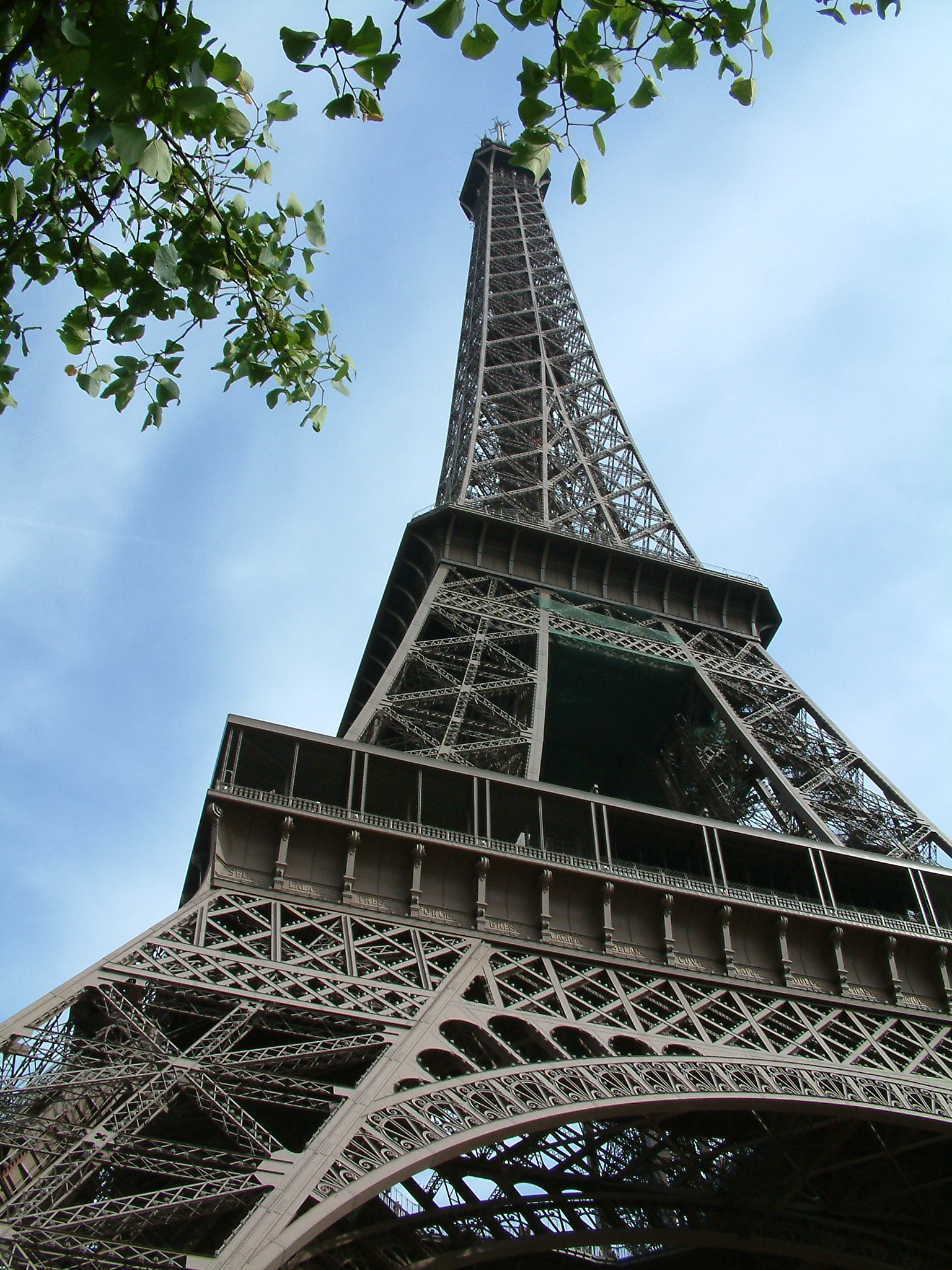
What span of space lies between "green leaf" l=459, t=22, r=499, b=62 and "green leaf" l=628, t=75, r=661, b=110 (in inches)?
43.4

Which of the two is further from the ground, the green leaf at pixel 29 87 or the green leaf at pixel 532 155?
the green leaf at pixel 29 87

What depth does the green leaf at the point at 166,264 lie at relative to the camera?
7941mm

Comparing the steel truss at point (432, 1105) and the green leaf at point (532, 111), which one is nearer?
the green leaf at point (532, 111)

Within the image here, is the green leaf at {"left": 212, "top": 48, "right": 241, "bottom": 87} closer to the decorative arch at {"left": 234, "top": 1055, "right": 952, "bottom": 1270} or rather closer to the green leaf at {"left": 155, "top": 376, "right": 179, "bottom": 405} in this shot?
the green leaf at {"left": 155, "top": 376, "right": 179, "bottom": 405}

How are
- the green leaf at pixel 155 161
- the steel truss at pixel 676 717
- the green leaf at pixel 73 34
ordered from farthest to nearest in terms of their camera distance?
the steel truss at pixel 676 717
the green leaf at pixel 155 161
the green leaf at pixel 73 34

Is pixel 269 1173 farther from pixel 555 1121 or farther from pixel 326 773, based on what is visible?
pixel 326 773

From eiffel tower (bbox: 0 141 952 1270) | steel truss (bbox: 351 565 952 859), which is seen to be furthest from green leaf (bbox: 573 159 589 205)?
steel truss (bbox: 351 565 952 859)

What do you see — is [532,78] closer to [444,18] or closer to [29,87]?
[444,18]

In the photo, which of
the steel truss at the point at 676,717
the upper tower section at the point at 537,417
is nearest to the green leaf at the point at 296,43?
the steel truss at the point at 676,717

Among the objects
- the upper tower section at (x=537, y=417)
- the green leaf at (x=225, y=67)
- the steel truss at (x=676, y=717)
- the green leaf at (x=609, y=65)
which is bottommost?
the green leaf at (x=225, y=67)

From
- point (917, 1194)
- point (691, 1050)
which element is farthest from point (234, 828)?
point (917, 1194)

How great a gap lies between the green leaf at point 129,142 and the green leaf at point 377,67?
1572mm

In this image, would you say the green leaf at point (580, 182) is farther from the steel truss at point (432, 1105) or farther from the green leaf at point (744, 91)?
the steel truss at point (432, 1105)

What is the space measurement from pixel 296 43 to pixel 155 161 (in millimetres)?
1153
